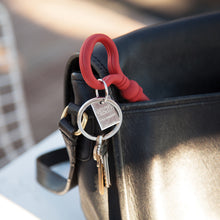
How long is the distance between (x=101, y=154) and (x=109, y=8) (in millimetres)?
3151

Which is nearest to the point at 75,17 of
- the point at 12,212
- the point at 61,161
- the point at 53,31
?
the point at 53,31

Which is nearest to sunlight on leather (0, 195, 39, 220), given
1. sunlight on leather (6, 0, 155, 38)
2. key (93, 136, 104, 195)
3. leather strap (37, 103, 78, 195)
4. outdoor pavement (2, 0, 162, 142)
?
leather strap (37, 103, 78, 195)

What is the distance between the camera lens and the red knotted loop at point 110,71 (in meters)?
0.28

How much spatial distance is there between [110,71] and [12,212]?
0.27 metres

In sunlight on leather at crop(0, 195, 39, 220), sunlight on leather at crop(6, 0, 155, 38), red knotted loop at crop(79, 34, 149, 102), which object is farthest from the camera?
sunlight on leather at crop(6, 0, 155, 38)

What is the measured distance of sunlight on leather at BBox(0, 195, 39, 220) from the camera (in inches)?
17.0

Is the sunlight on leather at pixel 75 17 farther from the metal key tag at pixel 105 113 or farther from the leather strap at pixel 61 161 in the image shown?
the metal key tag at pixel 105 113

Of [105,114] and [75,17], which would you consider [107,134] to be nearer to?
[105,114]

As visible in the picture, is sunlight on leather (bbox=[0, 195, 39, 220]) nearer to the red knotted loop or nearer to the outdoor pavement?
the red knotted loop

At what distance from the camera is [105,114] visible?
0.99 feet

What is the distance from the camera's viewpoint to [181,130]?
0.34m

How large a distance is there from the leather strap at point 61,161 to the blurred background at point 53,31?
0.81 meters

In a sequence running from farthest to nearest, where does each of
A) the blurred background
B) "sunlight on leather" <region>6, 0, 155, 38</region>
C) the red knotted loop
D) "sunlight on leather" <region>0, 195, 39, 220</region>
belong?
"sunlight on leather" <region>6, 0, 155, 38</region>, the blurred background, "sunlight on leather" <region>0, 195, 39, 220</region>, the red knotted loop

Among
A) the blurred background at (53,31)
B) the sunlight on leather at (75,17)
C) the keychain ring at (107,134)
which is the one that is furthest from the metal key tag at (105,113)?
the sunlight on leather at (75,17)
